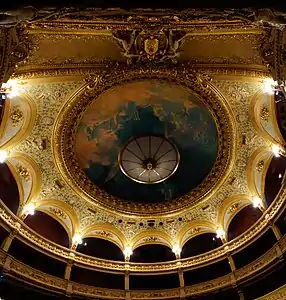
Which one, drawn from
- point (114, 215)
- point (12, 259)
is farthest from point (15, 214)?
point (114, 215)

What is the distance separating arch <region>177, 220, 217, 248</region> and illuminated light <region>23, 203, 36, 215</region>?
7.75 m

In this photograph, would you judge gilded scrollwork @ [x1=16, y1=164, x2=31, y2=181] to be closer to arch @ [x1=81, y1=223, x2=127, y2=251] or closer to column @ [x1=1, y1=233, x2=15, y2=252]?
column @ [x1=1, y1=233, x2=15, y2=252]

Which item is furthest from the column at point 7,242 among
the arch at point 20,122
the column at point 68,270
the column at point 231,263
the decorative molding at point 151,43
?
the column at point 231,263

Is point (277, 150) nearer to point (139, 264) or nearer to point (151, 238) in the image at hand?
point (151, 238)

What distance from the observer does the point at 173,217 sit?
1967cm

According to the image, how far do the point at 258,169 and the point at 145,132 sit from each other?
5654mm

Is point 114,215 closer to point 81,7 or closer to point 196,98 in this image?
point 196,98

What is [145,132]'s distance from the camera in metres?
17.9

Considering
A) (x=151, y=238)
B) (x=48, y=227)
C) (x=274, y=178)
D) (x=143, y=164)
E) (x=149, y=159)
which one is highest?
(x=149, y=159)

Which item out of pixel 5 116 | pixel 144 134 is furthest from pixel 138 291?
pixel 5 116

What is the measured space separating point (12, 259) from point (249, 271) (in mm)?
9893

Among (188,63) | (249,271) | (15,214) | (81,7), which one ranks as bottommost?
(81,7)

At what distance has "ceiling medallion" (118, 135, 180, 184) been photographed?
18.1m

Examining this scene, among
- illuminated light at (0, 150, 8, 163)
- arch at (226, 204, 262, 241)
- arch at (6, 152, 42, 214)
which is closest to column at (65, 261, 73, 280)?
arch at (6, 152, 42, 214)
